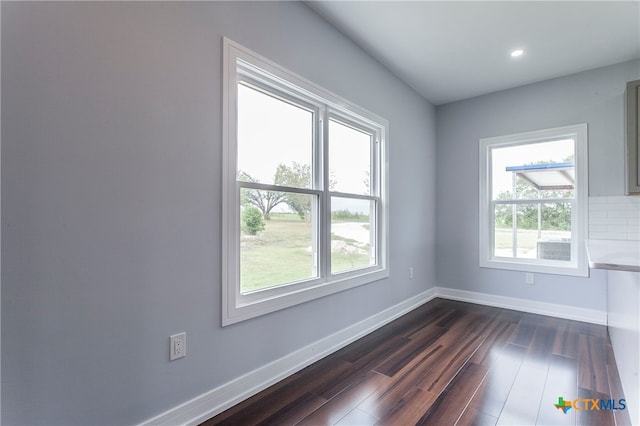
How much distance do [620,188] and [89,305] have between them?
4.50m

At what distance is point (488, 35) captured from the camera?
8.57ft

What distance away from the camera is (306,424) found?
1596 mm

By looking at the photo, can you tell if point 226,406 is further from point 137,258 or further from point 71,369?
point 137,258

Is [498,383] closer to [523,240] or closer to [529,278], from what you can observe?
[529,278]

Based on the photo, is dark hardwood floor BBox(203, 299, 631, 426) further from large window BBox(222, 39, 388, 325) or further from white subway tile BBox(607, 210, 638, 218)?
white subway tile BBox(607, 210, 638, 218)

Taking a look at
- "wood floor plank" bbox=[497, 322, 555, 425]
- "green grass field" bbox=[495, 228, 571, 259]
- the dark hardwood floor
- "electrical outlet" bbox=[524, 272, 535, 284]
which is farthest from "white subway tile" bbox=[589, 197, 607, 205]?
"wood floor plank" bbox=[497, 322, 555, 425]

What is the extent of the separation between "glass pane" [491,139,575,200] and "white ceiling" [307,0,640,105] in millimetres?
827

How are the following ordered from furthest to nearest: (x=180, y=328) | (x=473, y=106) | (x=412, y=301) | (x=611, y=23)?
(x=473, y=106) < (x=412, y=301) < (x=611, y=23) < (x=180, y=328)

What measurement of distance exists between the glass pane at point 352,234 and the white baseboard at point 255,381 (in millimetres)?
582

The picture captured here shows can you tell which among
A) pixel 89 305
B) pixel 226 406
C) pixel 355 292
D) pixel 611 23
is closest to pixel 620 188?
pixel 611 23

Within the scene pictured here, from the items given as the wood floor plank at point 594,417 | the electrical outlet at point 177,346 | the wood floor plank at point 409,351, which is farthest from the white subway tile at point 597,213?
the electrical outlet at point 177,346

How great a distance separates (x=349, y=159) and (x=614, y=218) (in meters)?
2.84

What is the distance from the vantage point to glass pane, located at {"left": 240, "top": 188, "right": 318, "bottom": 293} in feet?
6.40

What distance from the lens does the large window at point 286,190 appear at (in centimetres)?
179
